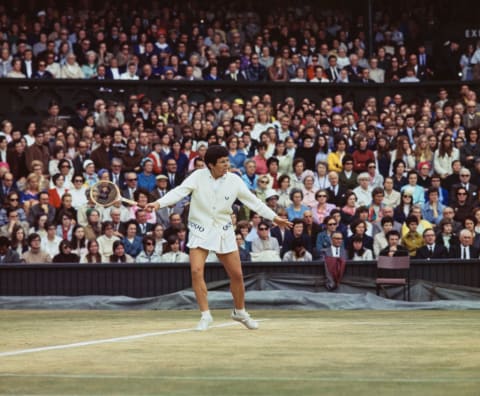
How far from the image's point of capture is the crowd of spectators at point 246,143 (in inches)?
760

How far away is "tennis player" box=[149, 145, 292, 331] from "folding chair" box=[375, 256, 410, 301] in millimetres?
6678

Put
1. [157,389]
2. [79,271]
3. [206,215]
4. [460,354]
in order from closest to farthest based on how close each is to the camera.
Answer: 1. [157,389]
2. [460,354]
3. [206,215]
4. [79,271]

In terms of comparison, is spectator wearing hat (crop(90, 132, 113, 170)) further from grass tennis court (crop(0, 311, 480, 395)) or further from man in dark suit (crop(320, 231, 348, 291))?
grass tennis court (crop(0, 311, 480, 395))

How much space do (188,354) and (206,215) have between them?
10.4ft

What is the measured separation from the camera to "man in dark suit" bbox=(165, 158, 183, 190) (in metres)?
21.4

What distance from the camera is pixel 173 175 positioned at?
70.8ft

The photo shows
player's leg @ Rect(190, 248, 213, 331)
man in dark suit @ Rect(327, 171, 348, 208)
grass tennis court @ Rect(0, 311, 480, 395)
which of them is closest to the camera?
grass tennis court @ Rect(0, 311, 480, 395)

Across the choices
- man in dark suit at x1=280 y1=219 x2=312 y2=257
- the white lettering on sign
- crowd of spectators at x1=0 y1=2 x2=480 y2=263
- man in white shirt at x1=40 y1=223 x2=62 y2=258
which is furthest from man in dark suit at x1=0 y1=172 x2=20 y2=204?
the white lettering on sign

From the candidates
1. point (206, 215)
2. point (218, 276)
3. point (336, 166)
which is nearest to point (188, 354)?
point (206, 215)

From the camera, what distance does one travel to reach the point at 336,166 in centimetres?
2216

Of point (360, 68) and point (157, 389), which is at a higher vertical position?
point (360, 68)

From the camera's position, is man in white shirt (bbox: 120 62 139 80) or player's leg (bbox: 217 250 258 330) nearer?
player's leg (bbox: 217 250 258 330)

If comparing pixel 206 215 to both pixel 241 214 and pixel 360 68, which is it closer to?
pixel 241 214

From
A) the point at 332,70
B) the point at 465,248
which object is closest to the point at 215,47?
the point at 332,70
